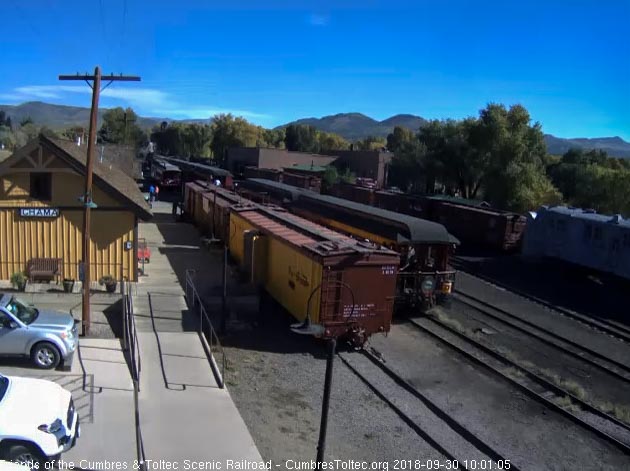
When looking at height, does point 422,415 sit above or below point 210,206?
below

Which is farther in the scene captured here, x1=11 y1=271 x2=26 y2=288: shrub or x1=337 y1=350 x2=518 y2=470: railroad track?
x1=11 y1=271 x2=26 y2=288: shrub

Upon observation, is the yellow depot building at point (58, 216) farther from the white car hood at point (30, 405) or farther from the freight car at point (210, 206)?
the white car hood at point (30, 405)

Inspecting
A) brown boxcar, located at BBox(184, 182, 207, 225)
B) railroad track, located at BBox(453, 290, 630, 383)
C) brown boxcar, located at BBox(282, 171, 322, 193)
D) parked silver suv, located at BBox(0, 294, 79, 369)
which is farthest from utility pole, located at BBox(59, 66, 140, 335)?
brown boxcar, located at BBox(282, 171, 322, 193)

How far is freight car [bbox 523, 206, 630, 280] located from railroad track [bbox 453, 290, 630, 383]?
31.8ft

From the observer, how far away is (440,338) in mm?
16547

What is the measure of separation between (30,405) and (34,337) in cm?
415

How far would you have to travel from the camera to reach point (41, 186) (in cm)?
1869

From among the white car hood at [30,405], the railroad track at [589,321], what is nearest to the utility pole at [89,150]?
the white car hood at [30,405]

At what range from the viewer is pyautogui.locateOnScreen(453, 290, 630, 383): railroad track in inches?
610

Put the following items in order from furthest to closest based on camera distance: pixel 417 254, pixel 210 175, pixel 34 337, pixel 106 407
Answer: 1. pixel 210 175
2. pixel 417 254
3. pixel 34 337
4. pixel 106 407

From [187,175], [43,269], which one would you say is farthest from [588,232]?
[187,175]

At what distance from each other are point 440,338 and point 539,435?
221 inches

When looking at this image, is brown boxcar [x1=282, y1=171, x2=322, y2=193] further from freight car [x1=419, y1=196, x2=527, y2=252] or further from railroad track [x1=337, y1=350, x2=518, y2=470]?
railroad track [x1=337, y1=350, x2=518, y2=470]

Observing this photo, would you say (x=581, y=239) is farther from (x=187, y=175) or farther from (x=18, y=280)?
(x=187, y=175)
